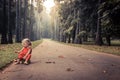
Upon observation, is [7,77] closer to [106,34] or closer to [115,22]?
[115,22]

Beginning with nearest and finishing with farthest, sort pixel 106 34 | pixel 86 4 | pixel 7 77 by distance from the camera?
pixel 7 77 → pixel 106 34 → pixel 86 4

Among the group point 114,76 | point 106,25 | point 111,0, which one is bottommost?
point 114,76

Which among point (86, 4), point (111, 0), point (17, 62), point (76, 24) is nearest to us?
point (17, 62)

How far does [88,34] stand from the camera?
4356 cm

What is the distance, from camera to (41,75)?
8391 mm

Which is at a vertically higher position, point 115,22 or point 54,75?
point 115,22

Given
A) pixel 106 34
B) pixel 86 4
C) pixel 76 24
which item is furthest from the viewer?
pixel 76 24

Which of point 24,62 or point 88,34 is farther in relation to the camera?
point 88,34

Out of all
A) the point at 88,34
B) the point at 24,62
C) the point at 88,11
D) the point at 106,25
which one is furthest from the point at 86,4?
the point at 24,62

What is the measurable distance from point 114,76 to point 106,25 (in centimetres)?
2331

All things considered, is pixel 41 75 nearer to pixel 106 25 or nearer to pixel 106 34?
pixel 106 25

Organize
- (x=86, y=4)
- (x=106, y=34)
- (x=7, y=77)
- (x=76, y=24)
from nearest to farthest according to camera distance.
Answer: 1. (x=7, y=77)
2. (x=106, y=34)
3. (x=86, y=4)
4. (x=76, y=24)

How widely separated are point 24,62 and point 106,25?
2112 centimetres

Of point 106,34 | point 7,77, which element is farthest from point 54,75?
point 106,34
